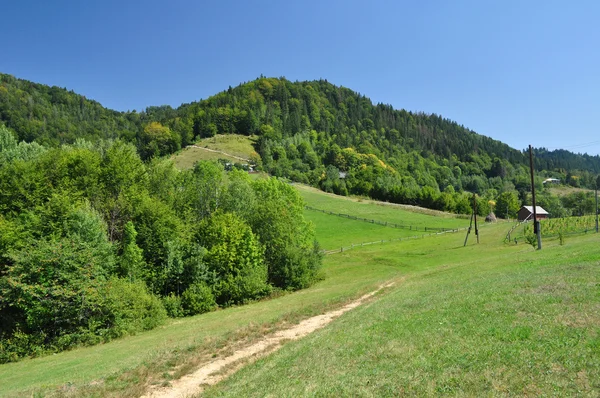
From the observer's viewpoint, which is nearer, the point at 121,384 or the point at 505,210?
the point at 121,384

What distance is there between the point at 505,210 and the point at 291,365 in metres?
151

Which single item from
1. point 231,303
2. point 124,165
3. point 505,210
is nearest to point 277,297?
point 231,303

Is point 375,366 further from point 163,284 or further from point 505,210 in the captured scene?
point 505,210

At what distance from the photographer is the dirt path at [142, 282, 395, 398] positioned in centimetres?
1421

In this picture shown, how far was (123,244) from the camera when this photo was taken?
38688mm

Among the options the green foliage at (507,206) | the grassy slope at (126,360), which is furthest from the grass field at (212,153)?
the grassy slope at (126,360)

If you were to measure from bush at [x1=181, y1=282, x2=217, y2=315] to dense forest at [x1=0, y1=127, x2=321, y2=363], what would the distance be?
0.12m

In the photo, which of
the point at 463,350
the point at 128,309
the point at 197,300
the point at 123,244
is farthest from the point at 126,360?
the point at 123,244

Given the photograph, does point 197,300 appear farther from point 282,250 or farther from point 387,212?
point 387,212

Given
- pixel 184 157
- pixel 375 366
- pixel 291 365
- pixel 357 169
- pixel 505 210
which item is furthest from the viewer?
pixel 357 169

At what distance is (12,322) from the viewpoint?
3027cm

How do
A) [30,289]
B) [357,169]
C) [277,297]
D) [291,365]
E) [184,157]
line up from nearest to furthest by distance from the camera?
[291,365], [30,289], [277,297], [184,157], [357,169]

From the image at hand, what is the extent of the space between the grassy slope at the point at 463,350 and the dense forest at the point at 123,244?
73.0 ft

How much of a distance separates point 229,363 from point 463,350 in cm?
1037
